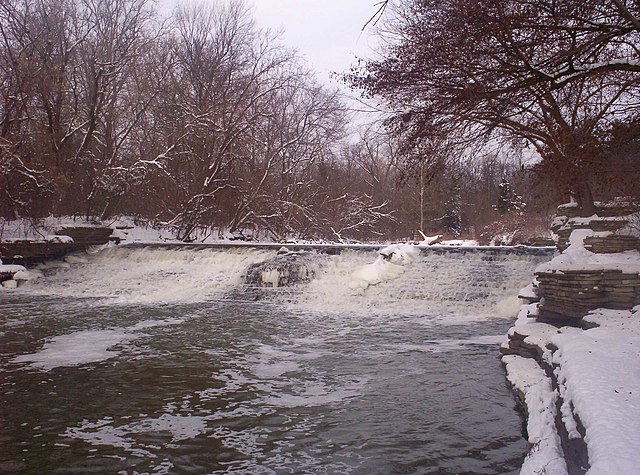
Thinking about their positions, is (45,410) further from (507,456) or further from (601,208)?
(601,208)

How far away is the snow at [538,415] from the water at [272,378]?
0.23m

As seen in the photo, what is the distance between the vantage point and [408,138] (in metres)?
6.39

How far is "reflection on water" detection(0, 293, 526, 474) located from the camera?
4613 millimetres

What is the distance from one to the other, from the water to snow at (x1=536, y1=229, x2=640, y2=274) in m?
1.51

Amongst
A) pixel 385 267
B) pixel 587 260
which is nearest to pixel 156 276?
pixel 385 267

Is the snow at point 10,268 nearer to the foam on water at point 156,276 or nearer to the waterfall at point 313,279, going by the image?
the waterfall at point 313,279

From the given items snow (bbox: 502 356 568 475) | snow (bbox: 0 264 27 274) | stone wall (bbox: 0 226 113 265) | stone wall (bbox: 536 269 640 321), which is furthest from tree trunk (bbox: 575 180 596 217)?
stone wall (bbox: 0 226 113 265)

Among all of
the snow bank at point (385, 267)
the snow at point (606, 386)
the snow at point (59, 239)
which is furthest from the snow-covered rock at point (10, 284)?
the snow at point (606, 386)

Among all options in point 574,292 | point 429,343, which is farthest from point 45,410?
point 574,292

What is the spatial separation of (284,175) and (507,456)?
20106mm

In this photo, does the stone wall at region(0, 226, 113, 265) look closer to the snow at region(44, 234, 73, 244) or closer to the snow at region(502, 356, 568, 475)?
the snow at region(44, 234, 73, 244)

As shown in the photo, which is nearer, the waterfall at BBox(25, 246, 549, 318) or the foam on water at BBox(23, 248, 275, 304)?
the waterfall at BBox(25, 246, 549, 318)

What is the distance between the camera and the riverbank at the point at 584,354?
340 cm

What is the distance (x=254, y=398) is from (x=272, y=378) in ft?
2.66
